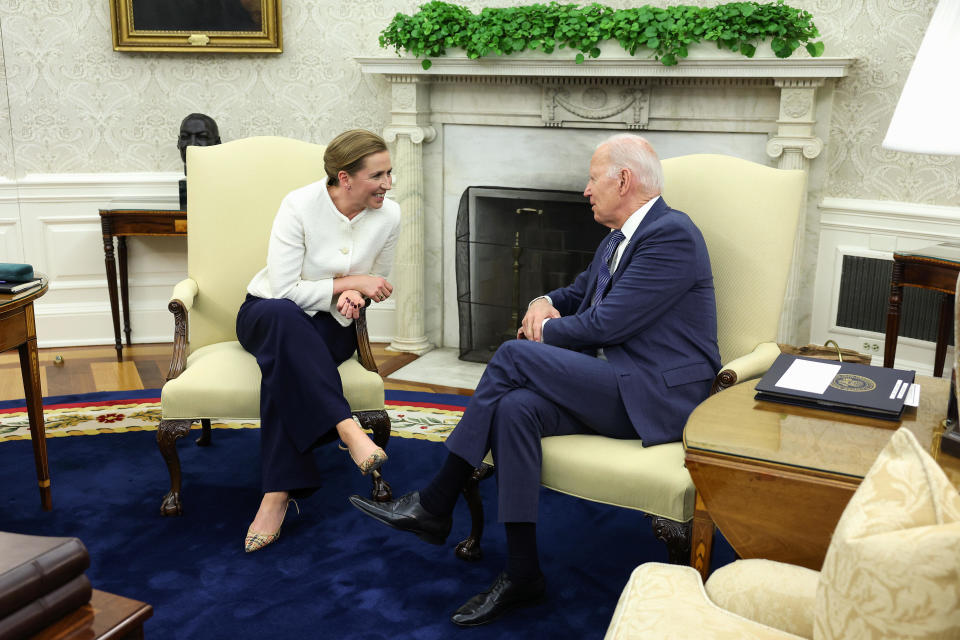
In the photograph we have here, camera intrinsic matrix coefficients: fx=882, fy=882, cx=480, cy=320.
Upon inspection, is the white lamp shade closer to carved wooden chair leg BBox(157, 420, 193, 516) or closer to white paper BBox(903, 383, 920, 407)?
white paper BBox(903, 383, 920, 407)

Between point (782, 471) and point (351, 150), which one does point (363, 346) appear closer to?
point (351, 150)

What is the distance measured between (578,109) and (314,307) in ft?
6.15

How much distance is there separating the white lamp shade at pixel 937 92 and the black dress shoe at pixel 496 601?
132cm

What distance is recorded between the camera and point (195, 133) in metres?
4.29

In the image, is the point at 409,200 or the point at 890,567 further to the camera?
the point at 409,200

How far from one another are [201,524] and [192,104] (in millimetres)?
2689

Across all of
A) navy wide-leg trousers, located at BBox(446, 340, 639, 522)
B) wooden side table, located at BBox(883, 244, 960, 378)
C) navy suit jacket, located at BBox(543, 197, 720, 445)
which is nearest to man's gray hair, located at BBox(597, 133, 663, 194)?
navy suit jacket, located at BBox(543, 197, 720, 445)

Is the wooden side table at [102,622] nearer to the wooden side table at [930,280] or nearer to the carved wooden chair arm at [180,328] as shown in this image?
the carved wooden chair arm at [180,328]

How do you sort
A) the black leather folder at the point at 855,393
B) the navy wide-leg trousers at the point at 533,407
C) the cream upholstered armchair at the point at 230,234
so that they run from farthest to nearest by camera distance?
the cream upholstered armchair at the point at 230,234
the navy wide-leg trousers at the point at 533,407
the black leather folder at the point at 855,393

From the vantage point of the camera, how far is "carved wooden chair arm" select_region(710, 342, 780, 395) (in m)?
2.24

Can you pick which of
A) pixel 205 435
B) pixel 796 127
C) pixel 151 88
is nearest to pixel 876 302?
pixel 796 127

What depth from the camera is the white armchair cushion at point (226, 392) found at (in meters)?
2.60

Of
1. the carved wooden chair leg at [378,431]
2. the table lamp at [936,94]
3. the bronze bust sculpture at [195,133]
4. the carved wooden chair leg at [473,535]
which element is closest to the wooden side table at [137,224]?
the bronze bust sculpture at [195,133]

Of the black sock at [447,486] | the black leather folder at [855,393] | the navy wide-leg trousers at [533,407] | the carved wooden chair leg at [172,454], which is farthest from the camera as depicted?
the carved wooden chair leg at [172,454]
